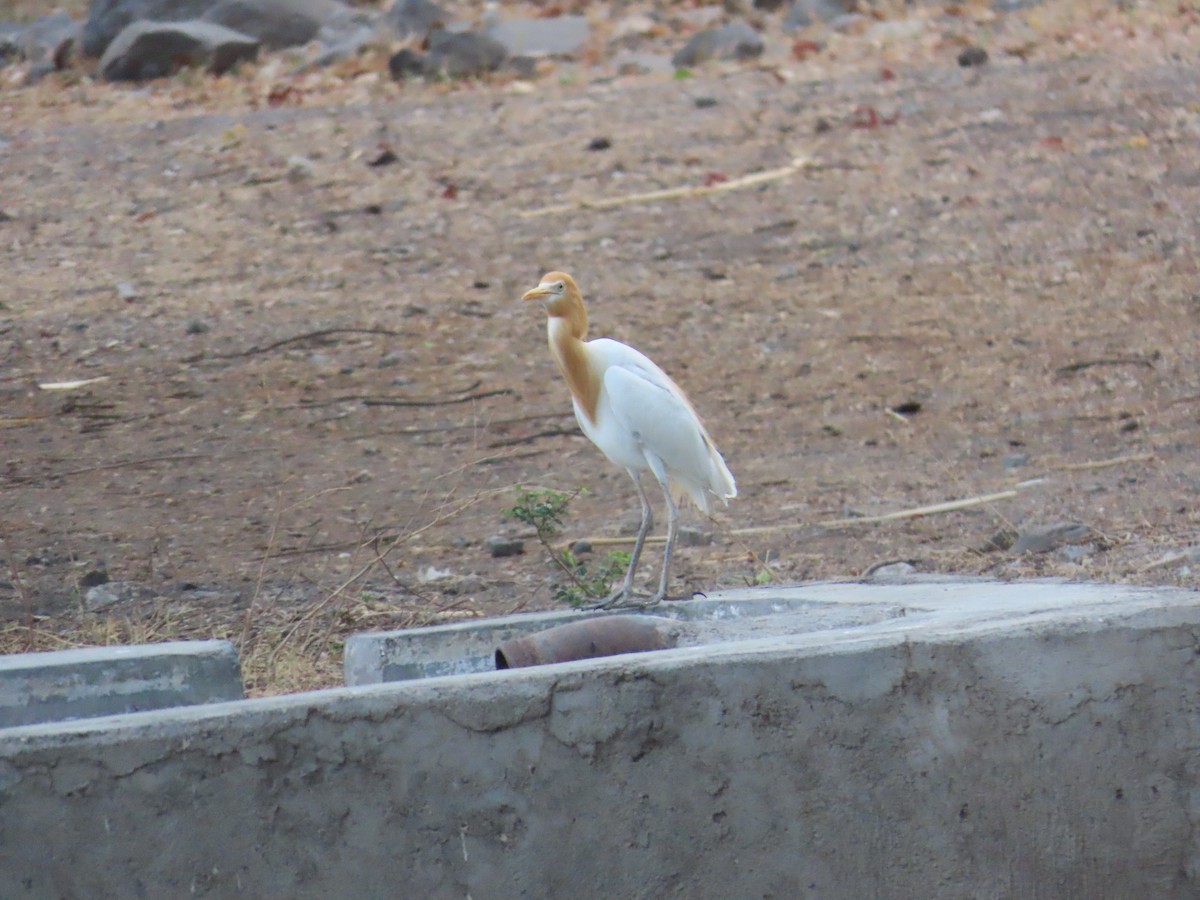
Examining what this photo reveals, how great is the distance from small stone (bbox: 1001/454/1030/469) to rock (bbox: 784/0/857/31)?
609 cm

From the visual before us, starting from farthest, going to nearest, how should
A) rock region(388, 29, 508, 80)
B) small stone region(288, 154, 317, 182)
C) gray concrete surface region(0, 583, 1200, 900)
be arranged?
rock region(388, 29, 508, 80)
small stone region(288, 154, 317, 182)
gray concrete surface region(0, 583, 1200, 900)

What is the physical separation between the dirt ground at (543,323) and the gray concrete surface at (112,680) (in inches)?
33.1

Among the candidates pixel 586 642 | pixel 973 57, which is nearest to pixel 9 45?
pixel 973 57

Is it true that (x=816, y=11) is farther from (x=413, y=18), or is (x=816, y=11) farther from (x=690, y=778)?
(x=690, y=778)

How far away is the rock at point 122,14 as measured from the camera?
451 inches

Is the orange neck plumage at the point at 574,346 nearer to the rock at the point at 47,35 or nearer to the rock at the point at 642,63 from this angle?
the rock at the point at 642,63

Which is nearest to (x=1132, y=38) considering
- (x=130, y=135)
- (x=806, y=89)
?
(x=806, y=89)

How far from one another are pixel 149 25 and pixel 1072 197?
6.42 metres

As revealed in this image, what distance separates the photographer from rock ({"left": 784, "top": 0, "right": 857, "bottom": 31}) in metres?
11.5

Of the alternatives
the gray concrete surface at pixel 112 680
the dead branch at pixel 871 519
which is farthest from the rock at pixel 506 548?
the gray concrete surface at pixel 112 680

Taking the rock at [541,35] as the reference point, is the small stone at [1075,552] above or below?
above

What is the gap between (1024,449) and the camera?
6402 mm

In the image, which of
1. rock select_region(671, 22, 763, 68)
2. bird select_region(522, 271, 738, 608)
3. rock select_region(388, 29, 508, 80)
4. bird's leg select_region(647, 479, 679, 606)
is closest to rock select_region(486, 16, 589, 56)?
rock select_region(388, 29, 508, 80)

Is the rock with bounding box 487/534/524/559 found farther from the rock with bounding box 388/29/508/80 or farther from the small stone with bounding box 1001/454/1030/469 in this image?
→ the rock with bounding box 388/29/508/80
